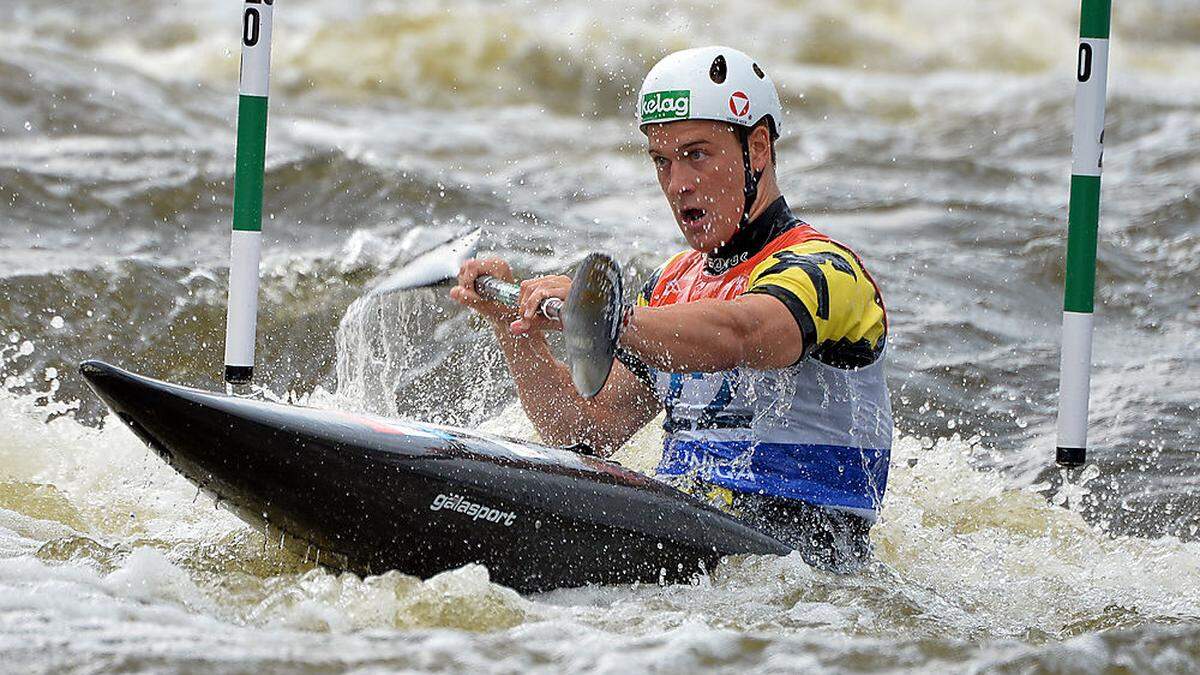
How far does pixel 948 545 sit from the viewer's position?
4930 mm

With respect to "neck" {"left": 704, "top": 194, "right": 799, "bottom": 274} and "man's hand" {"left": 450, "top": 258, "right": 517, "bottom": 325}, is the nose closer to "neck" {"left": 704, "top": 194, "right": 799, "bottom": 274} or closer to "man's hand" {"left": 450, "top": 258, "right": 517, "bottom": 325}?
"neck" {"left": 704, "top": 194, "right": 799, "bottom": 274}

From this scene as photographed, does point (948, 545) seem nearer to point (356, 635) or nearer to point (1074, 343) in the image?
point (1074, 343)

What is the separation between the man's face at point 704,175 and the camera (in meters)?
3.90

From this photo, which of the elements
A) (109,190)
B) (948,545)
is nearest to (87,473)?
(948,545)

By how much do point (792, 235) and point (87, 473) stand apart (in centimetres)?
239

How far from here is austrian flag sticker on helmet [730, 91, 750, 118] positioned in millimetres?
3906

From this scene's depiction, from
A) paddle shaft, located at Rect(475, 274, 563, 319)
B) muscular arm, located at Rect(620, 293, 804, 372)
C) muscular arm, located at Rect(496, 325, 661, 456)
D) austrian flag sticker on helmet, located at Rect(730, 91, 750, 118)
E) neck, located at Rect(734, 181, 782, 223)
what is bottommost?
muscular arm, located at Rect(496, 325, 661, 456)

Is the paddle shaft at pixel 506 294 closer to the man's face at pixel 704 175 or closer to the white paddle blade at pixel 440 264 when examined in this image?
the white paddle blade at pixel 440 264

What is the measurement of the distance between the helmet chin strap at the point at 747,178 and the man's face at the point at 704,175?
0.03 ft

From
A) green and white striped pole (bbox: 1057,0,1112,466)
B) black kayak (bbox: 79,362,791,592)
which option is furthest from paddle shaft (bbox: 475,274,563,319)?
green and white striped pole (bbox: 1057,0,1112,466)

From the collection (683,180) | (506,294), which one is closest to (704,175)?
(683,180)

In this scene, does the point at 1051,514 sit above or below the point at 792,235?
below

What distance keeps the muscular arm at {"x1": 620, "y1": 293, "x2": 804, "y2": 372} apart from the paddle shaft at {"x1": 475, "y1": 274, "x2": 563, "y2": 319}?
148mm

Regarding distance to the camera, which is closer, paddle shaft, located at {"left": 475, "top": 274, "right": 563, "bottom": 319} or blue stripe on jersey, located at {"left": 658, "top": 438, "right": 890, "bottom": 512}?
paddle shaft, located at {"left": 475, "top": 274, "right": 563, "bottom": 319}
